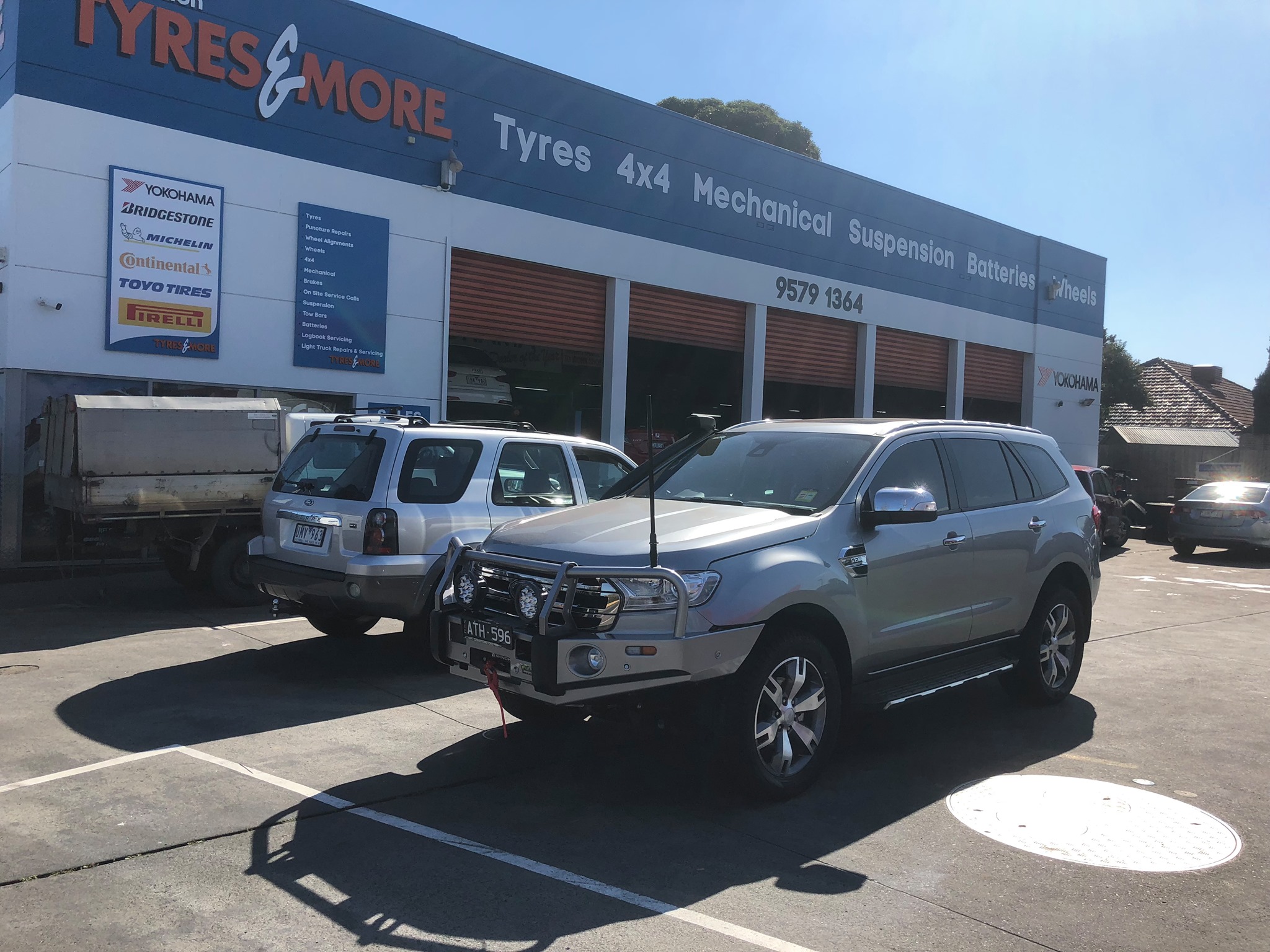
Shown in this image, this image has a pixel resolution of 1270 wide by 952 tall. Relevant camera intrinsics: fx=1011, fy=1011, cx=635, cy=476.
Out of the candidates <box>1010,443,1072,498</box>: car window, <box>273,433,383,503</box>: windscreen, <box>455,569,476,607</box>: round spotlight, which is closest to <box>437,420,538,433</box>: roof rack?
<box>273,433,383,503</box>: windscreen

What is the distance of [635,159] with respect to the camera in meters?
18.1

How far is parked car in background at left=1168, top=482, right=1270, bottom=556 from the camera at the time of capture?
18062mm

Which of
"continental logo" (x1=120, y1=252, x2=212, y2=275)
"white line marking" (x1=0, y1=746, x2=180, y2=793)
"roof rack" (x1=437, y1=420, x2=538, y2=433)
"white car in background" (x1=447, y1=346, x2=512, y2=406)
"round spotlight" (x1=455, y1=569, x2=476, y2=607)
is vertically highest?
"continental logo" (x1=120, y1=252, x2=212, y2=275)

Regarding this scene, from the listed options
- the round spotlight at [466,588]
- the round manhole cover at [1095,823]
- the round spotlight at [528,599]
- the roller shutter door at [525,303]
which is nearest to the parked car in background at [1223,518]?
the roller shutter door at [525,303]

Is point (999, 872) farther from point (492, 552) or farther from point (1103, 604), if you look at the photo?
point (1103, 604)

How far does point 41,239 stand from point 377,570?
7.82 m

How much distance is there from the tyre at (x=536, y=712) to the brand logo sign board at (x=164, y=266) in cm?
904

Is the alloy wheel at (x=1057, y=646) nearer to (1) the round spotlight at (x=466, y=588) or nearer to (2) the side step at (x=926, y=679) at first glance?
(2) the side step at (x=926, y=679)

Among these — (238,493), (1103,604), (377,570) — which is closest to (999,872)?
(377,570)

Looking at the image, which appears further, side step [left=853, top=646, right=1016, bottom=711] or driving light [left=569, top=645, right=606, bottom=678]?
side step [left=853, top=646, right=1016, bottom=711]

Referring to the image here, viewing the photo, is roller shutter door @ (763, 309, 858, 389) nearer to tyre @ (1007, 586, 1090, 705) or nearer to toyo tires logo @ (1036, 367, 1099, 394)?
toyo tires logo @ (1036, 367, 1099, 394)

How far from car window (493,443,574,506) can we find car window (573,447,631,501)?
202mm

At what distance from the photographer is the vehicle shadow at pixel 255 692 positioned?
581cm

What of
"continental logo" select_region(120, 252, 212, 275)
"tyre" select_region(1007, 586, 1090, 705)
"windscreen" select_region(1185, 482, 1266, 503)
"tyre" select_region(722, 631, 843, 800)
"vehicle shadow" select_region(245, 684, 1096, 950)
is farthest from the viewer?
"windscreen" select_region(1185, 482, 1266, 503)
